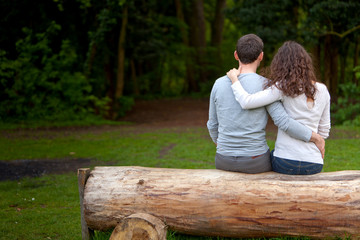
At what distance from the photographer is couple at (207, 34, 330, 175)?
405 cm

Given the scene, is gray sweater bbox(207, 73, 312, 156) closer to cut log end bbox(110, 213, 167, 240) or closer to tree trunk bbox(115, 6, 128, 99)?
cut log end bbox(110, 213, 167, 240)

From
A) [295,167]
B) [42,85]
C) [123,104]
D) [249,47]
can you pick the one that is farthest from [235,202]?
[123,104]

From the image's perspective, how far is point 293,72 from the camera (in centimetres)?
406

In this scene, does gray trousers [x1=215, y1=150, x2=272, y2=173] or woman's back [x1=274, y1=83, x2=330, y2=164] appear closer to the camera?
woman's back [x1=274, y1=83, x2=330, y2=164]

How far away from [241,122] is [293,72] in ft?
2.25

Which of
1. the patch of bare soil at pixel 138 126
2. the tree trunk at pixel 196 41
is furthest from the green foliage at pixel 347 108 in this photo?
the tree trunk at pixel 196 41

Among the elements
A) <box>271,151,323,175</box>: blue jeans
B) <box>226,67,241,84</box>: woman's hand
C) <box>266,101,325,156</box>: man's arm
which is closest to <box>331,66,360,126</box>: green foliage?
<box>271,151,323,175</box>: blue jeans

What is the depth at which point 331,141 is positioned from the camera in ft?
34.9

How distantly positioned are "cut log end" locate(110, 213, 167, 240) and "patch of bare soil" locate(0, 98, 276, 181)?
504cm

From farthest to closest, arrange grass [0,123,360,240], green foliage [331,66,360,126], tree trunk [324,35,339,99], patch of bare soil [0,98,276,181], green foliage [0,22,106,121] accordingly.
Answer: tree trunk [324,35,339,99], green foliage [0,22,106,121], green foliage [331,66,360,126], patch of bare soil [0,98,276,181], grass [0,123,360,240]

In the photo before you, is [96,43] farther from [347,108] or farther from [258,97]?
[258,97]

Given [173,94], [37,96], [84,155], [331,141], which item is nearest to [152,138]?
[84,155]

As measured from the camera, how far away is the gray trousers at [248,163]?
4242 millimetres

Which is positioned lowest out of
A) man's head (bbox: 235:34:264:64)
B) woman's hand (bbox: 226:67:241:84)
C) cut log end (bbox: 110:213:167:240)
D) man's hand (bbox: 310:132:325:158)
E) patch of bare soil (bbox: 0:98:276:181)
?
patch of bare soil (bbox: 0:98:276:181)
